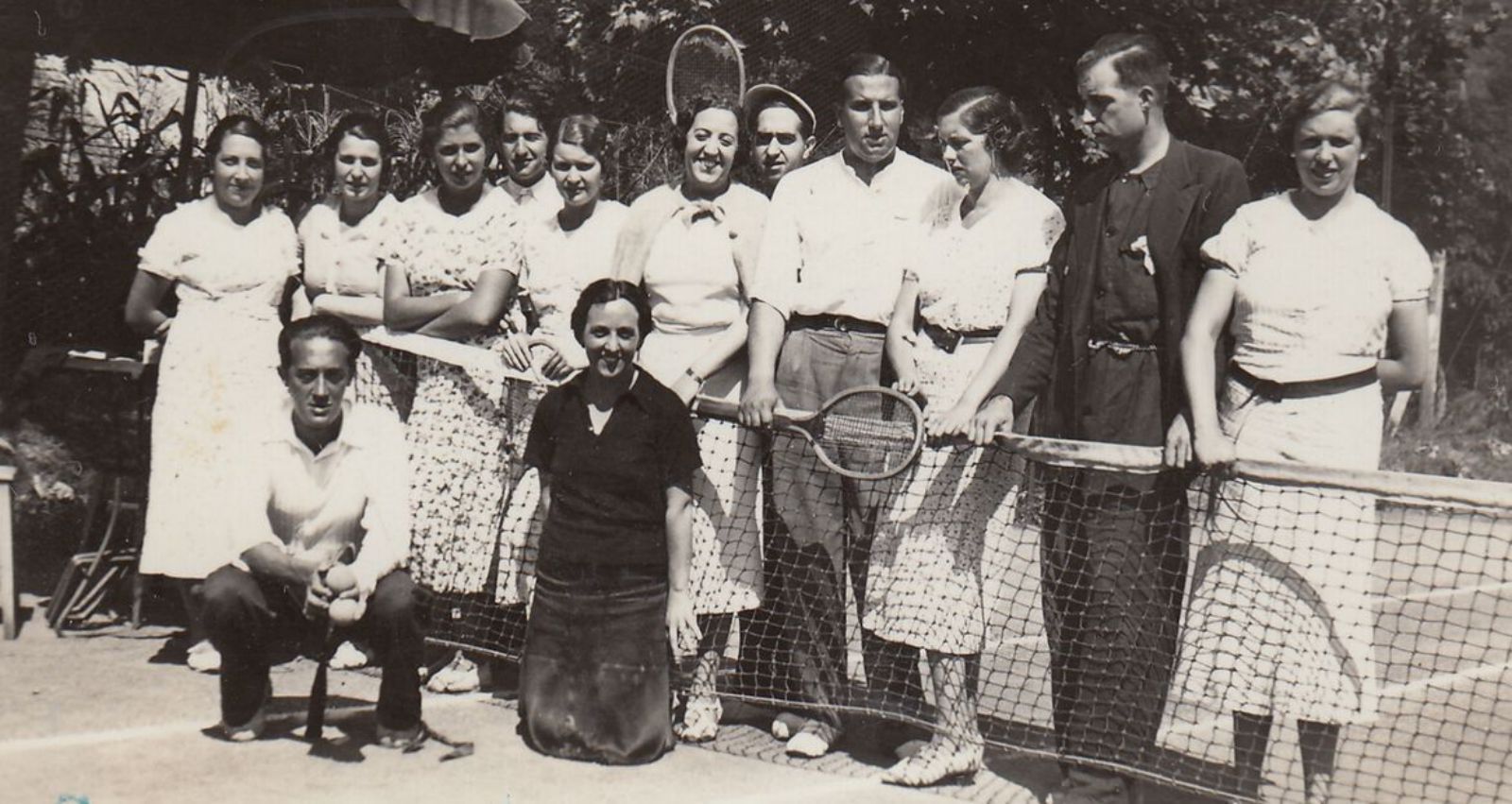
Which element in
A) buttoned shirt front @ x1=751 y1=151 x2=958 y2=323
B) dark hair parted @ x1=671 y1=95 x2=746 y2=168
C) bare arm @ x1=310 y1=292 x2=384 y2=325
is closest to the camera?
buttoned shirt front @ x1=751 y1=151 x2=958 y2=323

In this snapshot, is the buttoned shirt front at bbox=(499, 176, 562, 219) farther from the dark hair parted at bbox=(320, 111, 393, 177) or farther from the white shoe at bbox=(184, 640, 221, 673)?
the white shoe at bbox=(184, 640, 221, 673)

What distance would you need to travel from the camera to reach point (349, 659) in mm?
6609

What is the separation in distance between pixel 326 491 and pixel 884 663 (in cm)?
191

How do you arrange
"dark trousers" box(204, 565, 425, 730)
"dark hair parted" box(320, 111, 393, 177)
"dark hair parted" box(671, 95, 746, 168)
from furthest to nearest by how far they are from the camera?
"dark hair parted" box(320, 111, 393, 177)
"dark hair parted" box(671, 95, 746, 168)
"dark trousers" box(204, 565, 425, 730)

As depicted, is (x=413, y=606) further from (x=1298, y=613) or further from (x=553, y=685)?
(x=1298, y=613)

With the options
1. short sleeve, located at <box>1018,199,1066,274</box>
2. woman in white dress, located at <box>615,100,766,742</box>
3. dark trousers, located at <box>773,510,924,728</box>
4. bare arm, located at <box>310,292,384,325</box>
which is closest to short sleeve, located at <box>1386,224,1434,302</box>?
short sleeve, located at <box>1018,199,1066,274</box>

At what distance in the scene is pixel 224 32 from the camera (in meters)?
8.91

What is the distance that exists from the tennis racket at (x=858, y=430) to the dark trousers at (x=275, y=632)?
135cm

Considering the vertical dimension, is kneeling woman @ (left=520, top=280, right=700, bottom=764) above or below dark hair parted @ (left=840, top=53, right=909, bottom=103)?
below

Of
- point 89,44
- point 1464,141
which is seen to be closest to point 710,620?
point 89,44

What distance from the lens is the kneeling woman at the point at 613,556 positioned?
529cm

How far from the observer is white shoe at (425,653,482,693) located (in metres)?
6.15

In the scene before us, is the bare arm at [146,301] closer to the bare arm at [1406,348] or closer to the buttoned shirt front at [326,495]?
the buttoned shirt front at [326,495]

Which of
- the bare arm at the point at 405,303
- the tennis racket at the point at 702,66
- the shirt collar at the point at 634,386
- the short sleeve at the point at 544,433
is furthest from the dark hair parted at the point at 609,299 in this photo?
the tennis racket at the point at 702,66
